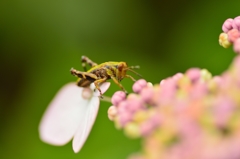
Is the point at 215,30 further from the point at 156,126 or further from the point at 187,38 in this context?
the point at 156,126

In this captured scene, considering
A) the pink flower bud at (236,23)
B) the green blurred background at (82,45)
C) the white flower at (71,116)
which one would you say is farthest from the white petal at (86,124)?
the green blurred background at (82,45)

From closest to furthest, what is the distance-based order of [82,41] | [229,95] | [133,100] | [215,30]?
1. [229,95]
2. [133,100]
3. [215,30]
4. [82,41]

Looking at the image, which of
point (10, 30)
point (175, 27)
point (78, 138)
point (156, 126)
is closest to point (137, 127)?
point (156, 126)

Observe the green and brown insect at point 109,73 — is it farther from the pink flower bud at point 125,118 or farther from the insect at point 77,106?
the pink flower bud at point 125,118

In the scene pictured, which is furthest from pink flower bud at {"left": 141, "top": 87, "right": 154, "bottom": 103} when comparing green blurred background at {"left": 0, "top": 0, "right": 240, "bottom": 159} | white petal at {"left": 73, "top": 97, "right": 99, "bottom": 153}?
green blurred background at {"left": 0, "top": 0, "right": 240, "bottom": 159}

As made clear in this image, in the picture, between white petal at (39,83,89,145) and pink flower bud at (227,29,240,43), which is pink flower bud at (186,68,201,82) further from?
white petal at (39,83,89,145)

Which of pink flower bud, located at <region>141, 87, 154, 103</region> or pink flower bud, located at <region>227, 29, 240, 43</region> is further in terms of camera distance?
pink flower bud, located at <region>227, 29, 240, 43</region>

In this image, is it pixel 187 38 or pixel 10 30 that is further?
pixel 10 30
